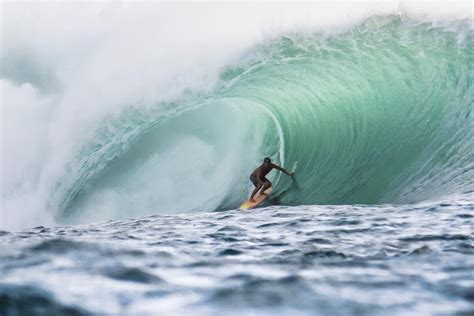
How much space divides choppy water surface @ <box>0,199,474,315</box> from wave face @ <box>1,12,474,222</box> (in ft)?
20.1

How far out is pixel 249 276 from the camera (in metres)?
2.66

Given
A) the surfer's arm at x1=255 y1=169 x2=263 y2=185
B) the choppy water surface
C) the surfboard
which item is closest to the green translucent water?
the surfboard

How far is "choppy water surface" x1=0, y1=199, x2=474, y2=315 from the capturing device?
212cm

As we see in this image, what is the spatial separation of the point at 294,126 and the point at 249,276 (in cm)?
1121

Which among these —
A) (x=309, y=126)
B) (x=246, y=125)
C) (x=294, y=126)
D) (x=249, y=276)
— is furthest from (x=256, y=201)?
(x=249, y=276)

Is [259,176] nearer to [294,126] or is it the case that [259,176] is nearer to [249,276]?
[294,126]

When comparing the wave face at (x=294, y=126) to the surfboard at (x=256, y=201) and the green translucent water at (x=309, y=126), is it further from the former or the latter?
the surfboard at (x=256, y=201)

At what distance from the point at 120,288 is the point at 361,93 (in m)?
11.0

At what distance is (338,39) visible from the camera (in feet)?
45.5

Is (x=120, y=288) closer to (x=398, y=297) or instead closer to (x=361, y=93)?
(x=398, y=297)

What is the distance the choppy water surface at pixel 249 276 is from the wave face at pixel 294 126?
20.1 ft

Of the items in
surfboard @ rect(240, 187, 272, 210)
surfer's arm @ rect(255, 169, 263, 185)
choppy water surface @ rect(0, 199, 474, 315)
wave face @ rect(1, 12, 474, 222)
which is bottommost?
surfboard @ rect(240, 187, 272, 210)

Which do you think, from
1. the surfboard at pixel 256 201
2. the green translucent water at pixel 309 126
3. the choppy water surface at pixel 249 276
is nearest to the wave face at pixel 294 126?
the green translucent water at pixel 309 126

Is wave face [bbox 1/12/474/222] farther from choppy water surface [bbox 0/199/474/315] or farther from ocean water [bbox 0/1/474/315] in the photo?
choppy water surface [bbox 0/199/474/315]
